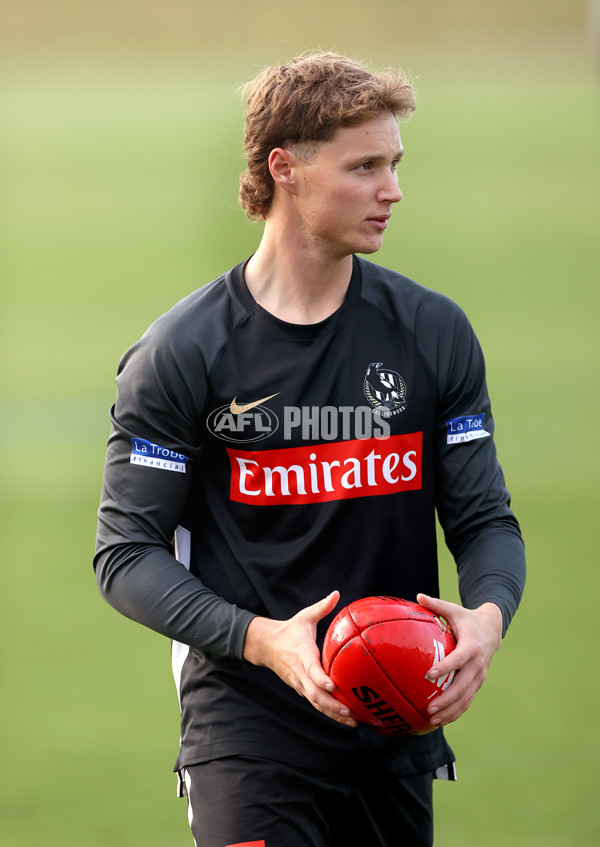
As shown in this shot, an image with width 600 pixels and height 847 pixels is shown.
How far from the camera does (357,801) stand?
2.78 meters

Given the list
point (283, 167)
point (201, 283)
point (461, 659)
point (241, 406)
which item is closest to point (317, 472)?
point (241, 406)

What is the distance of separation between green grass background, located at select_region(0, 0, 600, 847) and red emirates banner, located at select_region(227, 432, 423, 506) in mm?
1957

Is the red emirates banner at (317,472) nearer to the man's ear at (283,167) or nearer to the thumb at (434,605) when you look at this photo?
the thumb at (434,605)

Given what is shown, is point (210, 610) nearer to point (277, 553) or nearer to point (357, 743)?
point (277, 553)

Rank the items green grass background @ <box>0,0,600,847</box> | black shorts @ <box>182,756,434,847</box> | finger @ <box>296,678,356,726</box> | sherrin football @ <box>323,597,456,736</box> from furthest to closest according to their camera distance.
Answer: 1. green grass background @ <box>0,0,600,847</box>
2. black shorts @ <box>182,756,434,847</box>
3. sherrin football @ <box>323,597,456,736</box>
4. finger @ <box>296,678,356,726</box>

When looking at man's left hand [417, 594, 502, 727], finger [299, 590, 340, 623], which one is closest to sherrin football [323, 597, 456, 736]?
man's left hand [417, 594, 502, 727]

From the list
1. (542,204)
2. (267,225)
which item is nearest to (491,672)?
(267,225)

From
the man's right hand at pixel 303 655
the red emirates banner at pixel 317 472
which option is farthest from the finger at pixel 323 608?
the red emirates banner at pixel 317 472

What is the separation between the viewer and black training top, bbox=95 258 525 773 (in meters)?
2.73

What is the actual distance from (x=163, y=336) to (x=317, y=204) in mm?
474

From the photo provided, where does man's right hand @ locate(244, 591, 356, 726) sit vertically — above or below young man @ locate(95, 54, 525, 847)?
below

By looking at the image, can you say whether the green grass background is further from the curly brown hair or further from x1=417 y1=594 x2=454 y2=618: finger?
the curly brown hair

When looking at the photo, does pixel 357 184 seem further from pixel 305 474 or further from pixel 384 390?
pixel 305 474

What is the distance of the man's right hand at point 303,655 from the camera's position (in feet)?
7.76
